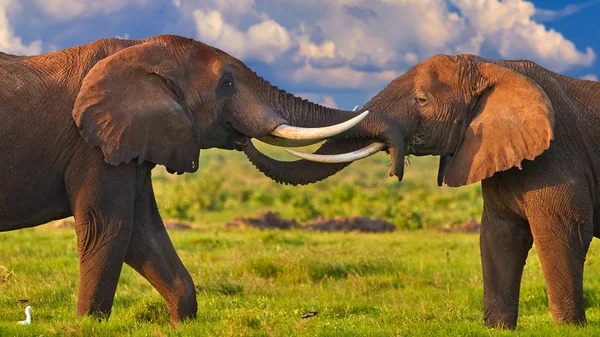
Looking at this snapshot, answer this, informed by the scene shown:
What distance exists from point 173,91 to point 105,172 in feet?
2.99

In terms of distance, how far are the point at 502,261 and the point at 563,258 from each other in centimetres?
73

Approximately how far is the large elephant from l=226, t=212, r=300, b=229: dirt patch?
564 inches

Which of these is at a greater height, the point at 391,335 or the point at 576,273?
the point at 576,273

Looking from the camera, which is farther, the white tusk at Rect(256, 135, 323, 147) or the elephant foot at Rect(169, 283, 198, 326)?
the elephant foot at Rect(169, 283, 198, 326)

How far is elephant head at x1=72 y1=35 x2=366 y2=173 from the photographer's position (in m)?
7.83

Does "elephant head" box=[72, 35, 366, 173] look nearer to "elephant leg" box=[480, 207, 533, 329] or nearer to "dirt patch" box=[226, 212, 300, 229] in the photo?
"elephant leg" box=[480, 207, 533, 329]

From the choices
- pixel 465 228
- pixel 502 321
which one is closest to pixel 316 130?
pixel 502 321

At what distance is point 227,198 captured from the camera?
40.2 meters

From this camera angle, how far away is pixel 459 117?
8.76m

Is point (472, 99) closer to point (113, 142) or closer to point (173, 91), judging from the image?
point (173, 91)

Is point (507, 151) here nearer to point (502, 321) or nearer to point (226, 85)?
point (502, 321)

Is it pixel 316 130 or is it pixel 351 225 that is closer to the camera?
pixel 316 130

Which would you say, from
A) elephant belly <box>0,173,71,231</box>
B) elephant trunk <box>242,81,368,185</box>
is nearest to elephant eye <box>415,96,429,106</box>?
elephant trunk <box>242,81,368,185</box>

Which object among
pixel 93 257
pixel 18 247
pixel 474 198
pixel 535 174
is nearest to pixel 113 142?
pixel 93 257
